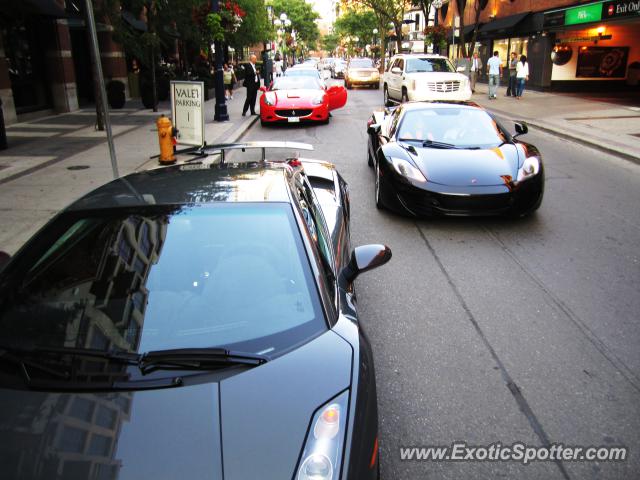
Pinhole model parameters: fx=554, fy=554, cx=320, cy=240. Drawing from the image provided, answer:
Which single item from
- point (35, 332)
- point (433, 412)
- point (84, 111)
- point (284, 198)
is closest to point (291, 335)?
point (284, 198)

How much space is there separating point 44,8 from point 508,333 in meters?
16.3

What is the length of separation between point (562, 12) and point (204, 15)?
635 inches

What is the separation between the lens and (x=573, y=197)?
324 inches

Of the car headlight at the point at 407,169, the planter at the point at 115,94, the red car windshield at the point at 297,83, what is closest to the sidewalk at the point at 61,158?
the red car windshield at the point at 297,83

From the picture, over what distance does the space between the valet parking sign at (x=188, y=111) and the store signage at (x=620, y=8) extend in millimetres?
16637

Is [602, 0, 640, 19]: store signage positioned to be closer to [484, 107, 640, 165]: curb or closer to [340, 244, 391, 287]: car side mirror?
[484, 107, 640, 165]: curb

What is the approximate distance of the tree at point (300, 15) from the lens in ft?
267

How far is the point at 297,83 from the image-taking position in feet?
57.1

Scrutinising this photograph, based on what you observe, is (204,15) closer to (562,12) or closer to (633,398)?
(562,12)

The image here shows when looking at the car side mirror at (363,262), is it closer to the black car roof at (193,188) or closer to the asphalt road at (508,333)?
the black car roof at (193,188)

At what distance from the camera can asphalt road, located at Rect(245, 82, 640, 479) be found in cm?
312

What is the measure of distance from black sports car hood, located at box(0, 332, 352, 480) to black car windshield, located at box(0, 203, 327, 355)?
0.24m

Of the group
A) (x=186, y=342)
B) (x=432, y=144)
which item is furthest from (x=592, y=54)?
(x=186, y=342)

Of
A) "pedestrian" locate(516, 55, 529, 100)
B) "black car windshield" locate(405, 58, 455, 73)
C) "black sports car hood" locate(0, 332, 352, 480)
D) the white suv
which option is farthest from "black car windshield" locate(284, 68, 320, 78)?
"black sports car hood" locate(0, 332, 352, 480)
